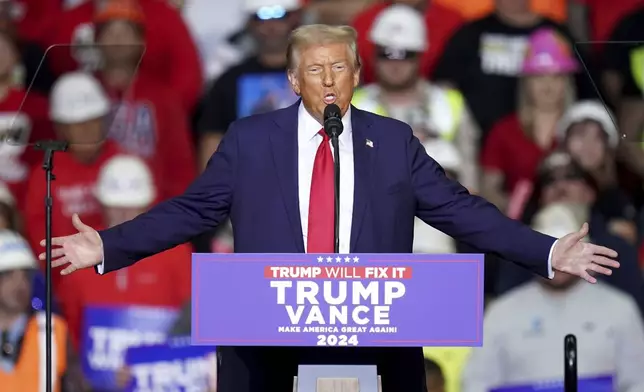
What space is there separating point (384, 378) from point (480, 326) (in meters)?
0.38

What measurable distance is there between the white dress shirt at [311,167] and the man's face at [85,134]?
2.62 m

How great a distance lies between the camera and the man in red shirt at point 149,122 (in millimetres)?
6434

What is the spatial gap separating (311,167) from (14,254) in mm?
3007

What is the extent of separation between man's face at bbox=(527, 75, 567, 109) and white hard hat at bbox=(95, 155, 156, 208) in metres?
1.79

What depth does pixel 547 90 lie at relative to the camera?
639 cm

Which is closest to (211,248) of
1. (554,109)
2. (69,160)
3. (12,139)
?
(69,160)

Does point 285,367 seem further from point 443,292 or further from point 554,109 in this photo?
point 554,109

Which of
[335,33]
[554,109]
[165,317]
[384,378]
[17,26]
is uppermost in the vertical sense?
[17,26]

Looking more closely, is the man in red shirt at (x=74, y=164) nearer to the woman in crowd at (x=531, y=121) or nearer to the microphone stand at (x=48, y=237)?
the woman in crowd at (x=531, y=121)

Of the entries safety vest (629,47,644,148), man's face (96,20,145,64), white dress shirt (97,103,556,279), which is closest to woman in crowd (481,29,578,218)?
safety vest (629,47,644,148)

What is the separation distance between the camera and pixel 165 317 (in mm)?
6168

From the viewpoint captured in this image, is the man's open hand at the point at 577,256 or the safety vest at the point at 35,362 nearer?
the man's open hand at the point at 577,256

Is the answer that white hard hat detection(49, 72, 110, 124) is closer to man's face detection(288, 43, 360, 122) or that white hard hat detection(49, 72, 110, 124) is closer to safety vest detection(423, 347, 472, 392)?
safety vest detection(423, 347, 472, 392)

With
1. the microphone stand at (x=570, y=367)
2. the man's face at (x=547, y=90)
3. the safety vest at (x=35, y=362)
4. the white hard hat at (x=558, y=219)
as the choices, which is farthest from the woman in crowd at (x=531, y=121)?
the microphone stand at (x=570, y=367)
